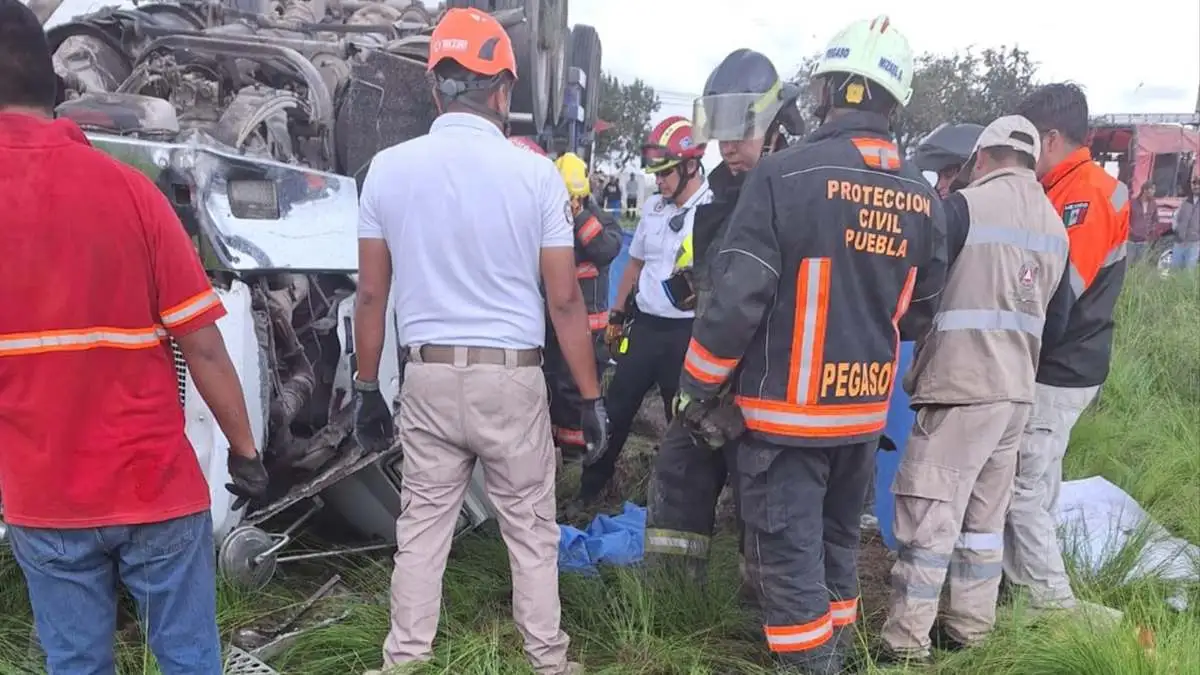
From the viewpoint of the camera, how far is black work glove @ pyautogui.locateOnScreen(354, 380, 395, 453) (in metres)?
2.62

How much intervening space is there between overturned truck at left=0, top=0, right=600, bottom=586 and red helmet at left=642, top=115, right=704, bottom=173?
77 cm

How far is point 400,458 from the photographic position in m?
3.03

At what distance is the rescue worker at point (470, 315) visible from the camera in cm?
233

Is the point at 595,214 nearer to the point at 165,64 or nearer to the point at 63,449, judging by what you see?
the point at 165,64

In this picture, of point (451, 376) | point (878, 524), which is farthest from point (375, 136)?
point (878, 524)

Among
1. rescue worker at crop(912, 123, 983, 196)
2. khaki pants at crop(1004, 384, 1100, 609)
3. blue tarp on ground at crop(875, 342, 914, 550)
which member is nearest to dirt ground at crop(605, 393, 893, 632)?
blue tarp on ground at crop(875, 342, 914, 550)

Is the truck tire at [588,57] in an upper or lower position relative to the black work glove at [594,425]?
upper

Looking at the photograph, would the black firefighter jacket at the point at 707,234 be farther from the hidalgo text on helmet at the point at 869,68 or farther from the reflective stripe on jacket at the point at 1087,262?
the reflective stripe on jacket at the point at 1087,262

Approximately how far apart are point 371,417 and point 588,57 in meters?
5.22

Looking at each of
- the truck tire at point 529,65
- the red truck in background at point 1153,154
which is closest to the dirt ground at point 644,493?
the truck tire at point 529,65

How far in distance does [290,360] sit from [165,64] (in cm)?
142

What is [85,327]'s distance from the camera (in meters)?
1.68

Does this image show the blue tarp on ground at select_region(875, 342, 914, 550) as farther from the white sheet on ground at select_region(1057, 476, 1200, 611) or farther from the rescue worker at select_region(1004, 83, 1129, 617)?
the white sheet on ground at select_region(1057, 476, 1200, 611)

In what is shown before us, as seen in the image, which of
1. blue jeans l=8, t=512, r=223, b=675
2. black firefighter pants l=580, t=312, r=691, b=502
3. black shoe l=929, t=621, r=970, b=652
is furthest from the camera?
black firefighter pants l=580, t=312, r=691, b=502
